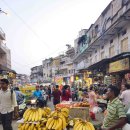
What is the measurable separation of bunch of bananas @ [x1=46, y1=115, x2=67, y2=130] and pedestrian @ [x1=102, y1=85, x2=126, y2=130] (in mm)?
870

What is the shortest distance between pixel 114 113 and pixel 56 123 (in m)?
1.20

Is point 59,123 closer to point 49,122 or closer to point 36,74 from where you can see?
point 49,122

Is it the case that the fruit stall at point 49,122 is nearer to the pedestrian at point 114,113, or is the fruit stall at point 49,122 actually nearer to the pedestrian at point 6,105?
the pedestrian at point 114,113

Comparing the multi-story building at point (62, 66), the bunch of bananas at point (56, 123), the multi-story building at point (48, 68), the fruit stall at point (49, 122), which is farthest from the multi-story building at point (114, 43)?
the multi-story building at point (48, 68)

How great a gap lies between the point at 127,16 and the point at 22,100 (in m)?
8.57

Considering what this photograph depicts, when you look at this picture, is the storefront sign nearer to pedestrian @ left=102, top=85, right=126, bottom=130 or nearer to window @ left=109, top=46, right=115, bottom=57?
window @ left=109, top=46, right=115, bottom=57

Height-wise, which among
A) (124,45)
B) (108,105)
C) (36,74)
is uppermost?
(124,45)

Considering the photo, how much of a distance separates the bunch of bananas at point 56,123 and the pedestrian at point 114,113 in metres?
0.87

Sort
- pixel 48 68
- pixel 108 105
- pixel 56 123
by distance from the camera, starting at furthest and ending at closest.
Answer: pixel 48 68
pixel 56 123
pixel 108 105

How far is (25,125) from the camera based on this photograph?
6555mm

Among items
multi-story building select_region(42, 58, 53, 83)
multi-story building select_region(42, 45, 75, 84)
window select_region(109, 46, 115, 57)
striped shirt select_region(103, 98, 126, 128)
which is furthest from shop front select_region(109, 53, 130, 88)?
multi-story building select_region(42, 58, 53, 83)

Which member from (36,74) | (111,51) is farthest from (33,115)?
(36,74)

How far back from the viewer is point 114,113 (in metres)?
5.87

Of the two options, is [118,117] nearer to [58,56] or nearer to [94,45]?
[94,45]
